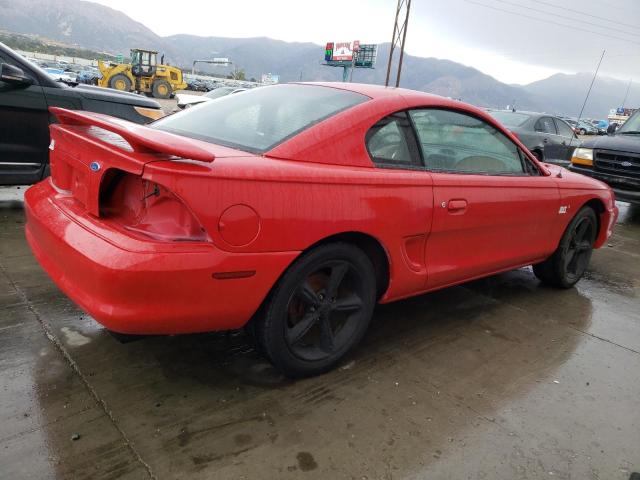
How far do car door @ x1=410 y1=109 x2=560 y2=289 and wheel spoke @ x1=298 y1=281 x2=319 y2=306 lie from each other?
751mm

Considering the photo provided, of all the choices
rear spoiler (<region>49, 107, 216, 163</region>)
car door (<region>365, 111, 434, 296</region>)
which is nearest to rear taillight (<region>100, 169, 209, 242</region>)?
rear spoiler (<region>49, 107, 216, 163</region>)

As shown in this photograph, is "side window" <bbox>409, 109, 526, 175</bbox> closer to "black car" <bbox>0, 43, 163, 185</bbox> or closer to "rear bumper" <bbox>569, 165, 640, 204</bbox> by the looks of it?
"black car" <bbox>0, 43, 163, 185</bbox>

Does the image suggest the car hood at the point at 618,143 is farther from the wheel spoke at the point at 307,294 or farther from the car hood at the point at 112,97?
the wheel spoke at the point at 307,294

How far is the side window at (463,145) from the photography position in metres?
2.73

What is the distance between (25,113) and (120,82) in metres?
26.5

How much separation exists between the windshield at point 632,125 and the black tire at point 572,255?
15.5 ft

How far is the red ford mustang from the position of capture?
1.82 m

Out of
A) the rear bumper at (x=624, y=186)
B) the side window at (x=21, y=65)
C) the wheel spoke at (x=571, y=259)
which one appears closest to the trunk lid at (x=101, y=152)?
the side window at (x=21, y=65)

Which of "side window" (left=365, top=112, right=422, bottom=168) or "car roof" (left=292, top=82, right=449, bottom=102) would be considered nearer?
"side window" (left=365, top=112, right=422, bottom=168)

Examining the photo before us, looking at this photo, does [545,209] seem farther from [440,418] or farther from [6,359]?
[6,359]

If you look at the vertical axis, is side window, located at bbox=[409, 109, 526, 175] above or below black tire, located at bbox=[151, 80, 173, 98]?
above

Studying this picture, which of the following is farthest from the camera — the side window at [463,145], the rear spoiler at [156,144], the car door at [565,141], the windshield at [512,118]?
the car door at [565,141]

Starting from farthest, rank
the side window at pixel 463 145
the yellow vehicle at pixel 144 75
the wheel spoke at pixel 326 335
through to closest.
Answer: the yellow vehicle at pixel 144 75
the side window at pixel 463 145
the wheel spoke at pixel 326 335

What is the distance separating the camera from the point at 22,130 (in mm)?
4398
